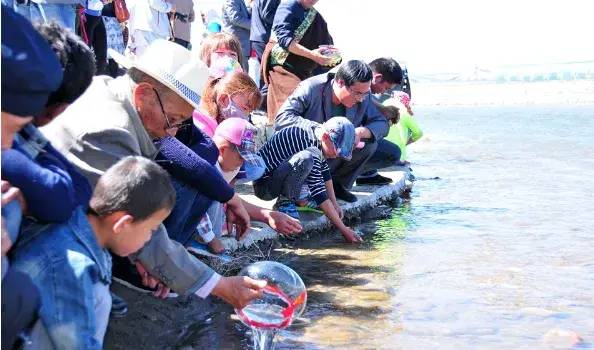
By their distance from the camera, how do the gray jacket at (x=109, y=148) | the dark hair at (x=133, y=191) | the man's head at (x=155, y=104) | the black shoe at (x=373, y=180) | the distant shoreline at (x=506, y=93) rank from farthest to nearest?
the distant shoreline at (x=506, y=93)
the black shoe at (x=373, y=180)
the man's head at (x=155, y=104)
the gray jacket at (x=109, y=148)
the dark hair at (x=133, y=191)

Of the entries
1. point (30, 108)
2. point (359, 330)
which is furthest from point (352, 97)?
point (30, 108)

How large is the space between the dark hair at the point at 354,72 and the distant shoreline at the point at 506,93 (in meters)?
27.8

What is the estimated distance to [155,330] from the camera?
3.79 metres

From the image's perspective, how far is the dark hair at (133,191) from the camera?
2529 mm

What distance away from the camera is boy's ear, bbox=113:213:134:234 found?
2.54 metres

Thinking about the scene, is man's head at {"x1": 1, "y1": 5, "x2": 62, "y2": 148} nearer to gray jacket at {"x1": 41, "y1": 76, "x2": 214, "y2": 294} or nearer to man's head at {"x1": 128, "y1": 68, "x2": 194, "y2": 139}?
gray jacket at {"x1": 41, "y1": 76, "x2": 214, "y2": 294}

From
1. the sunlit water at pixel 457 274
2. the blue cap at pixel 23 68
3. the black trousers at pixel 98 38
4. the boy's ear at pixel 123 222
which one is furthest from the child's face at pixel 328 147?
the blue cap at pixel 23 68

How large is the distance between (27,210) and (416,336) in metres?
2.17

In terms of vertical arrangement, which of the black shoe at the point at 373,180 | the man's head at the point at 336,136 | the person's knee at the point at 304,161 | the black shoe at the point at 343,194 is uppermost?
the man's head at the point at 336,136

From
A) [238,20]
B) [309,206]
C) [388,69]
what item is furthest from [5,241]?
[238,20]

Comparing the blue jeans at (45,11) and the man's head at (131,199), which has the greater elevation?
the blue jeans at (45,11)

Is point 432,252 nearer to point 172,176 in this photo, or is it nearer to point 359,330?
point 359,330

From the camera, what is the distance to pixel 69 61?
103 inches

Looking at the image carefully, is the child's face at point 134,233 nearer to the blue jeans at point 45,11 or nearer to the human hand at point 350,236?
the blue jeans at point 45,11
